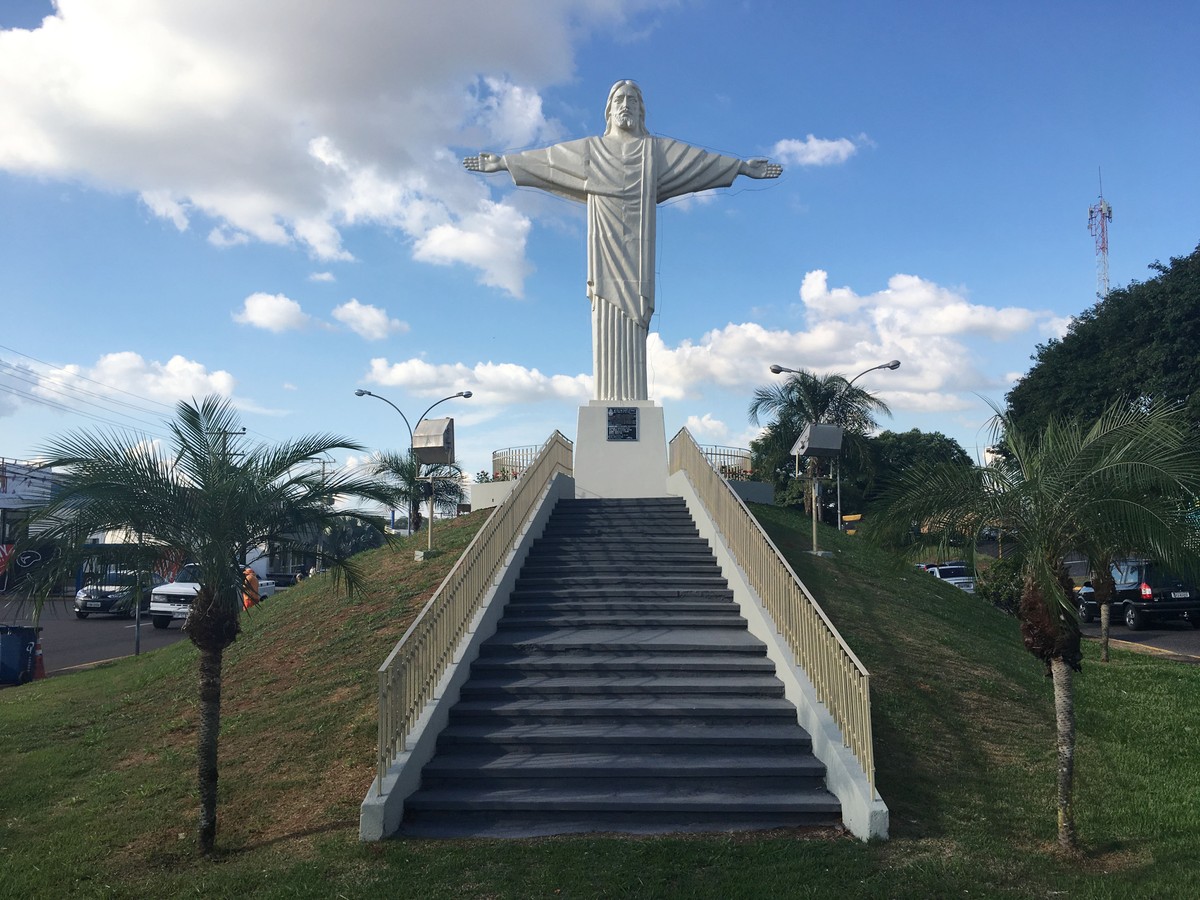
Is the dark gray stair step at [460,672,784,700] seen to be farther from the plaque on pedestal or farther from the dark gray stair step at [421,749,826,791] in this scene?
the plaque on pedestal

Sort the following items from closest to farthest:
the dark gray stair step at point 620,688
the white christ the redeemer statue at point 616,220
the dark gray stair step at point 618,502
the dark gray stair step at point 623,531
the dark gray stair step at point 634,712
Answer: the dark gray stair step at point 634,712
the dark gray stair step at point 620,688
the dark gray stair step at point 623,531
the dark gray stair step at point 618,502
the white christ the redeemer statue at point 616,220

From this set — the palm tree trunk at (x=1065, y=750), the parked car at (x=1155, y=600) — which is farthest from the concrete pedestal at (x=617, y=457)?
the parked car at (x=1155, y=600)

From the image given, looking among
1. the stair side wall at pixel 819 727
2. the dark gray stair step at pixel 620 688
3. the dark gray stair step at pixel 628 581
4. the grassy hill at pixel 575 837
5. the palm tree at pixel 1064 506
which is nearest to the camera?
the grassy hill at pixel 575 837

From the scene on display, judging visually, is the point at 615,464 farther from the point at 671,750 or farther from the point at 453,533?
the point at 671,750

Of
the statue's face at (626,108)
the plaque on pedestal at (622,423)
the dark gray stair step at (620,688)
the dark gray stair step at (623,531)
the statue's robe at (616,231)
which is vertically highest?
the statue's face at (626,108)

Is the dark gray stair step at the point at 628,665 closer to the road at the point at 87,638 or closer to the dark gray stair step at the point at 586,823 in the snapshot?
the dark gray stair step at the point at 586,823

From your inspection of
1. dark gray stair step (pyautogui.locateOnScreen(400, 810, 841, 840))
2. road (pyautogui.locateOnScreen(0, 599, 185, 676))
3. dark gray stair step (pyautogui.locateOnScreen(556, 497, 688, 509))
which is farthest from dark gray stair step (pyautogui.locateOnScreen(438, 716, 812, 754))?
→ road (pyautogui.locateOnScreen(0, 599, 185, 676))

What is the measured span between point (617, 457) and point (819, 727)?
8.97m

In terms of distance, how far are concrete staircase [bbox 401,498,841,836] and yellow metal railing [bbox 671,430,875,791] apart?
1.31 feet

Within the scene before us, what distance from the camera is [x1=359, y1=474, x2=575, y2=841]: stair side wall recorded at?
20.4 ft

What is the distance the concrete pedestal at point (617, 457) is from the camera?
15.6 metres

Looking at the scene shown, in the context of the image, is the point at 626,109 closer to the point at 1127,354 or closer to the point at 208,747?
the point at 208,747

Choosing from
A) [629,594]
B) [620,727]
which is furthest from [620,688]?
[629,594]

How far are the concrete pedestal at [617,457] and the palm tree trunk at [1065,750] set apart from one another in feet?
31.1
